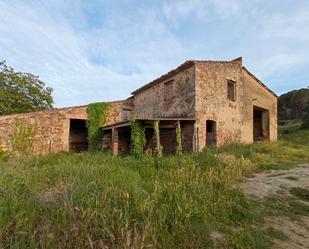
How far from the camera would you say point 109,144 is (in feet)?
53.7

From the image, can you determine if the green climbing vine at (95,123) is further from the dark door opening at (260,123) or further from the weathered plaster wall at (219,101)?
the dark door opening at (260,123)

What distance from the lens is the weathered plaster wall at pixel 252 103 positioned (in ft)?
52.1

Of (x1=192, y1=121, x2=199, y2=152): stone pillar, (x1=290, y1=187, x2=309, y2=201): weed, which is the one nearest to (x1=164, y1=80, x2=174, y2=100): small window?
(x1=192, y1=121, x2=199, y2=152): stone pillar

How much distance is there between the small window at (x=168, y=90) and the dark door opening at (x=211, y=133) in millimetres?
2573

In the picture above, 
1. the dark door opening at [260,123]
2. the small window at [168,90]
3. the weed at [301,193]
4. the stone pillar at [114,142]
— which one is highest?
the small window at [168,90]

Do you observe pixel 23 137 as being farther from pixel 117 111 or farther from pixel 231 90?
pixel 231 90

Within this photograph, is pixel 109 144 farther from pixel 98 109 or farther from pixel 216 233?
Result: pixel 216 233

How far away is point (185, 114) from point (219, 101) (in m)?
2.13

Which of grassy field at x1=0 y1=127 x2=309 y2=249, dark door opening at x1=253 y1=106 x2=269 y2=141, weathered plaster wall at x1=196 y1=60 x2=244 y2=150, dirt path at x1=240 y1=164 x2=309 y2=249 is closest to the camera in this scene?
grassy field at x1=0 y1=127 x2=309 y2=249

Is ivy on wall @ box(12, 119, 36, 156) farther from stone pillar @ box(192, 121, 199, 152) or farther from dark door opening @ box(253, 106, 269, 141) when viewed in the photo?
dark door opening @ box(253, 106, 269, 141)

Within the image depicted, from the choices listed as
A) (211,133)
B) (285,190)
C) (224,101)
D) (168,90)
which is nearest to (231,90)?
(224,101)

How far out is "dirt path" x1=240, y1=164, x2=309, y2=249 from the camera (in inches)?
171

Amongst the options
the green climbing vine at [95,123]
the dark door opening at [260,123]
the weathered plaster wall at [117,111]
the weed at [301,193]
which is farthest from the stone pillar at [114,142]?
the dark door opening at [260,123]

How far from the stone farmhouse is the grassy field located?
6663 mm
